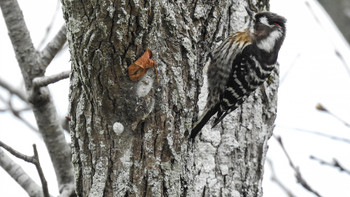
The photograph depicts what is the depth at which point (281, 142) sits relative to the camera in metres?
2.91

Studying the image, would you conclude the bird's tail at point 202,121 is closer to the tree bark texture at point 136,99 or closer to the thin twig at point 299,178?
the tree bark texture at point 136,99

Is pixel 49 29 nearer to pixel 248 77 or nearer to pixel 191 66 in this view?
pixel 248 77

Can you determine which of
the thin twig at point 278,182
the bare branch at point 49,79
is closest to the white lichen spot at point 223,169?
the thin twig at point 278,182

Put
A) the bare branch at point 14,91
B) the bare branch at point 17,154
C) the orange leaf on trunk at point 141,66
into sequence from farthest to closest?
the bare branch at point 14,91 < the bare branch at point 17,154 < the orange leaf on trunk at point 141,66

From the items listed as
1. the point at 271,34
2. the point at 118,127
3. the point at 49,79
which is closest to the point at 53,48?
the point at 49,79

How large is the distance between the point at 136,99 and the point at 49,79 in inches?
41.0

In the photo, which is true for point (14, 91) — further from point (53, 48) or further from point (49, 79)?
point (49, 79)

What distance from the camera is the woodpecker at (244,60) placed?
10.8 ft

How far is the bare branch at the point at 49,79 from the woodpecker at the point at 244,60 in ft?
3.29

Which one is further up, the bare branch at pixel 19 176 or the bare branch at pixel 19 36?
the bare branch at pixel 19 36

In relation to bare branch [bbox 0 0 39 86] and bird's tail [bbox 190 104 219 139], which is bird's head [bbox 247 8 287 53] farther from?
bare branch [bbox 0 0 39 86]

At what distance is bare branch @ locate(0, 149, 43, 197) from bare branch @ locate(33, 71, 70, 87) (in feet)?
1.96

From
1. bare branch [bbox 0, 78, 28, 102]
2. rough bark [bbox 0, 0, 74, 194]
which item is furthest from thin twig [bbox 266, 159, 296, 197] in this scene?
bare branch [bbox 0, 78, 28, 102]

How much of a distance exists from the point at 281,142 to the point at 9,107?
338 centimetres
